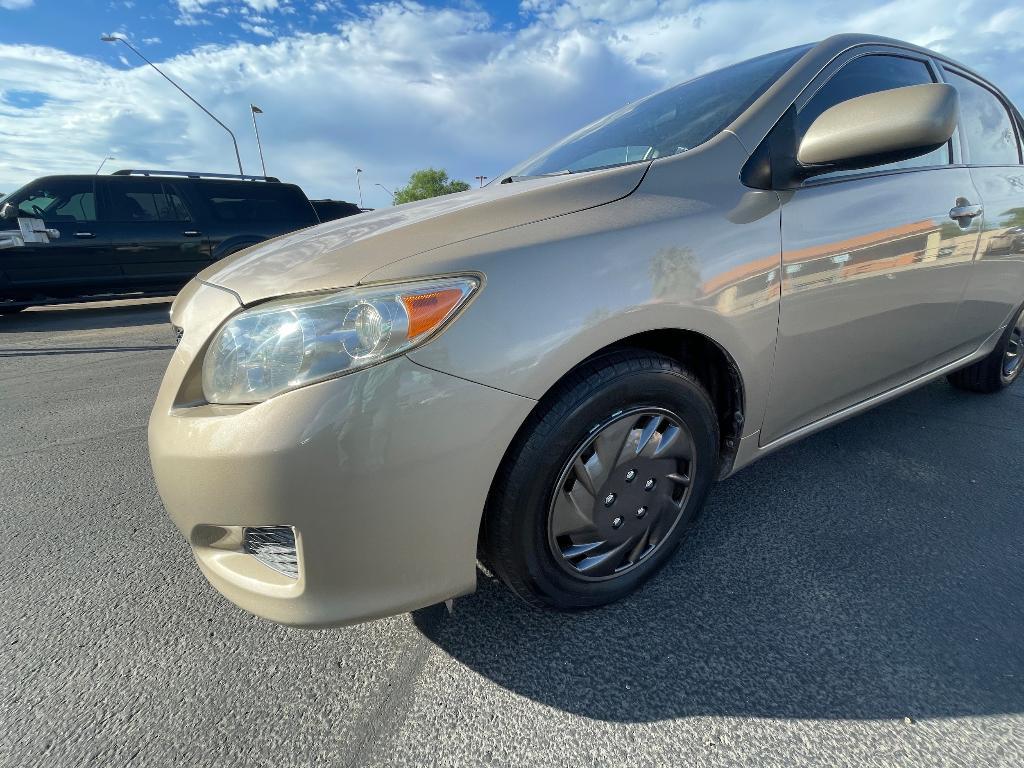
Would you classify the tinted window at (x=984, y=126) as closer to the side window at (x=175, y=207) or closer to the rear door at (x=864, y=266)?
the rear door at (x=864, y=266)

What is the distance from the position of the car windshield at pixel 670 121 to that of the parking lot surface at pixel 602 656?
137cm

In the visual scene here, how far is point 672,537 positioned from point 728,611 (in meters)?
0.25

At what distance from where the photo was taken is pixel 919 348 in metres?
2.12

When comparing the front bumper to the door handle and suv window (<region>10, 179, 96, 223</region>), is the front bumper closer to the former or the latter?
the door handle

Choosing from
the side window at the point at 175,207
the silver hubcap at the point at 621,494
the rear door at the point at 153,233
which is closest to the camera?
the silver hubcap at the point at 621,494

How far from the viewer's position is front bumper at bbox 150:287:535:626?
1027 millimetres

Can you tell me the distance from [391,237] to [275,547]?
767mm

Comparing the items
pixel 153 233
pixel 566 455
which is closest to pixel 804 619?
pixel 566 455

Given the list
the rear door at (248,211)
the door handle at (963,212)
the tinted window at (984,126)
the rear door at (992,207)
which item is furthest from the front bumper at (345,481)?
the rear door at (248,211)

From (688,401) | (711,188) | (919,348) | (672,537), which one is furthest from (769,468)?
(711,188)

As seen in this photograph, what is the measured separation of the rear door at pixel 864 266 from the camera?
61.6 inches

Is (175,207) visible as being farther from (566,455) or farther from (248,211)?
(566,455)

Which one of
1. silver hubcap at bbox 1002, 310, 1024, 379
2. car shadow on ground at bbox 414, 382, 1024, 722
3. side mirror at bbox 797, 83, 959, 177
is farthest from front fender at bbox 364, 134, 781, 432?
silver hubcap at bbox 1002, 310, 1024, 379

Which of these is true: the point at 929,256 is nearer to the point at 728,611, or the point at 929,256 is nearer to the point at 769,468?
the point at 769,468
